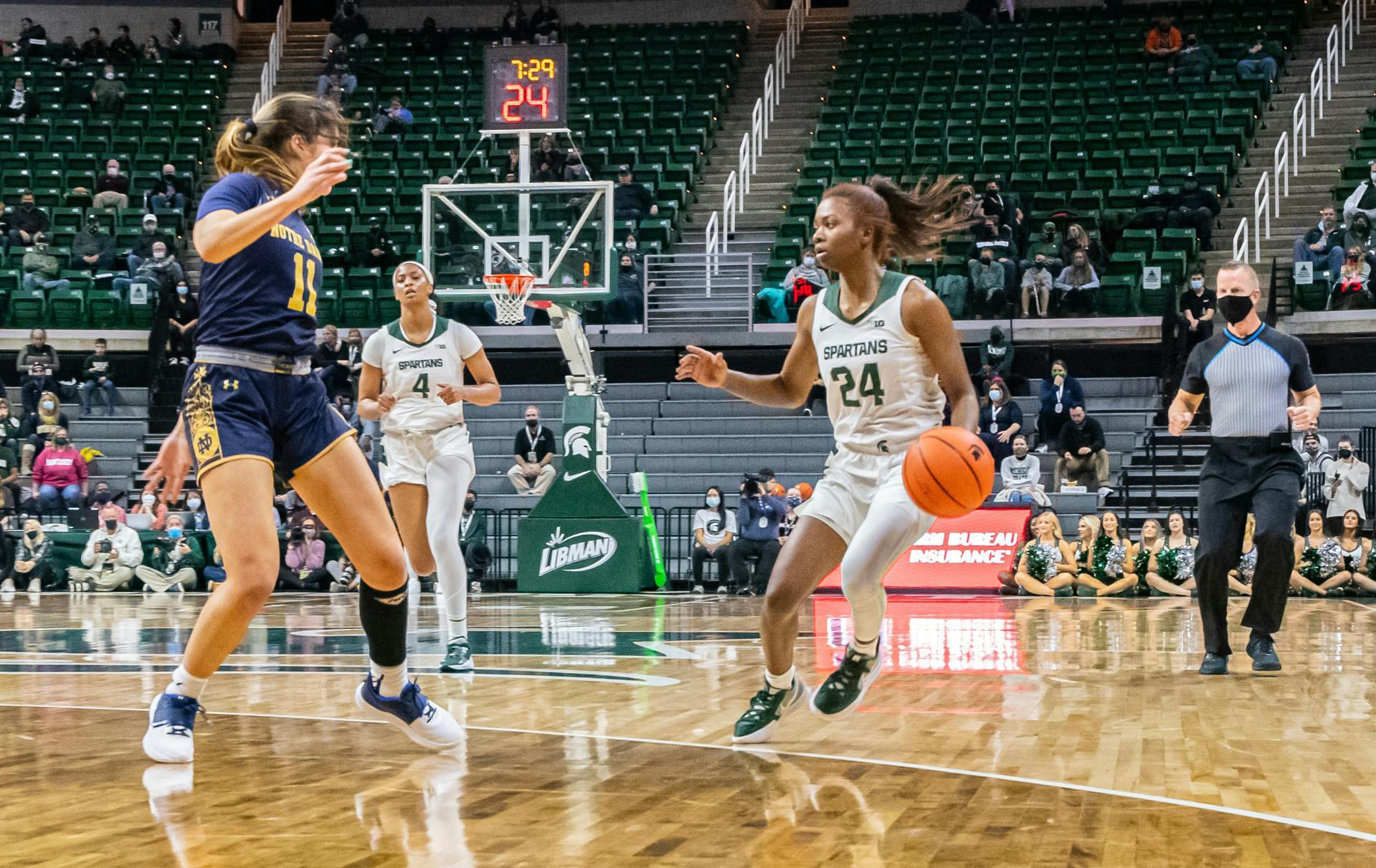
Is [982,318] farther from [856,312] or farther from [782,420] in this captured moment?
[856,312]

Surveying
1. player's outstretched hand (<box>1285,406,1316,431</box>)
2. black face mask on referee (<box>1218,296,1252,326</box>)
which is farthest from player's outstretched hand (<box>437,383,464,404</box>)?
player's outstretched hand (<box>1285,406,1316,431</box>)

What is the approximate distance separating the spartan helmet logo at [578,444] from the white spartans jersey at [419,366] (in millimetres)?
7963

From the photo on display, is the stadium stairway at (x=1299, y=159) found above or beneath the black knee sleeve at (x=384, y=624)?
above

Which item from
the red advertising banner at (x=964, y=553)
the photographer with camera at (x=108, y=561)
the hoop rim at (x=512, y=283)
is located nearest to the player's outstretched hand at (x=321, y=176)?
the red advertising banner at (x=964, y=553)

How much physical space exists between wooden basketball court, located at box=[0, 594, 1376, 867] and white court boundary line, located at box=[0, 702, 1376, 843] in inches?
0.7

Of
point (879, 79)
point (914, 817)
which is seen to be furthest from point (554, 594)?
point (879, 79)

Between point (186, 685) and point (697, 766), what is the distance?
1.58m

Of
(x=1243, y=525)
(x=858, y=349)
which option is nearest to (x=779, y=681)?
(x=858, y=349)

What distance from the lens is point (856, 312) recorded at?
5281mm

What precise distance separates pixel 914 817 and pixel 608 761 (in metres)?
1.18

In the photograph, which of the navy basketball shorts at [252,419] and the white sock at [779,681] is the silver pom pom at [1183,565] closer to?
the white sock at [779,681]

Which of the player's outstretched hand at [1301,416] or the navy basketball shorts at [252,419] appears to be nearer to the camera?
the navy basketball shorts at [252,419]

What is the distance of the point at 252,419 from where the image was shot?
463cm

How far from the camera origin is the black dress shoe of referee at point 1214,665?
742cm
